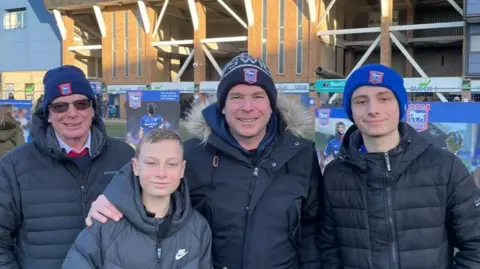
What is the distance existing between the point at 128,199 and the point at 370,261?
1282 millimetres

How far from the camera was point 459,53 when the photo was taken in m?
37.5

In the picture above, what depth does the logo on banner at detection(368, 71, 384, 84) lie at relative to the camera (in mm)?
2539

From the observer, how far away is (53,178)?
2.77 meters

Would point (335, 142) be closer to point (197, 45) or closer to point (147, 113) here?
point (147, 113)

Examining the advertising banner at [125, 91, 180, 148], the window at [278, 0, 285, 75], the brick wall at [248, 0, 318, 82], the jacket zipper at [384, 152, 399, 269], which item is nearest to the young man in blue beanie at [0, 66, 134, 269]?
the jacket zipper at [384, 152, 399, 269]

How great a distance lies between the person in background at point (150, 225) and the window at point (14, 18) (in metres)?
47.7

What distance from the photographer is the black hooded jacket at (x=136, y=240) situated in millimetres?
2312

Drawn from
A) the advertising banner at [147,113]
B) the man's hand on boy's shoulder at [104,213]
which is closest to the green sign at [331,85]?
the advertising banner at [147,113]

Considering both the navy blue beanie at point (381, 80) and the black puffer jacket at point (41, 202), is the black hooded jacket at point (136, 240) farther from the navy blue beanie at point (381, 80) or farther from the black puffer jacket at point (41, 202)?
the navy blue beanie at point (381, 80)

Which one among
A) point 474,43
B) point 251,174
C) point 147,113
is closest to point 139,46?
point 474,43

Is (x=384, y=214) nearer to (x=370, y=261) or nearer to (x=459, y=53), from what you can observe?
(x=370, y=261)

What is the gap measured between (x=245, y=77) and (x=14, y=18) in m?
48.9

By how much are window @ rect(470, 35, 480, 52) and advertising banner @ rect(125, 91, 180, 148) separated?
2434 centimetres

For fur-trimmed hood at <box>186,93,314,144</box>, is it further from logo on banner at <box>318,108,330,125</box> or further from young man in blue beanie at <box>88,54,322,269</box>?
logo on banner at <box>318,108,330,125</box>
